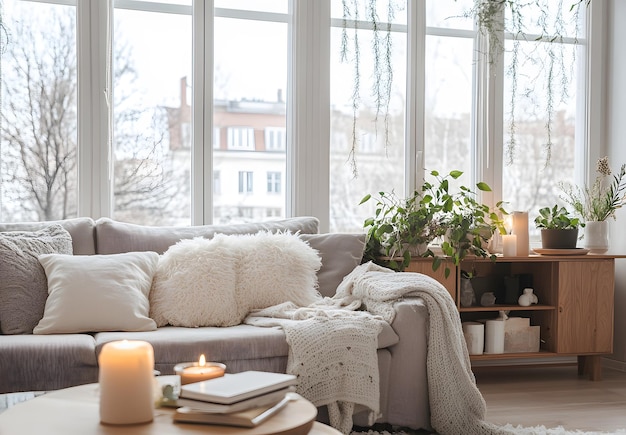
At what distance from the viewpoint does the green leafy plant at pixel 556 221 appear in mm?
4176

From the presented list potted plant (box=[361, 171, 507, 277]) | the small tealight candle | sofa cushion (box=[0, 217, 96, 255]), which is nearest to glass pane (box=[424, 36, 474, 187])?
potted plant (box=[361, 171, 507, 277])

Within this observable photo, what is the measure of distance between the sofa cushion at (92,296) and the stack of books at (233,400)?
1346mm

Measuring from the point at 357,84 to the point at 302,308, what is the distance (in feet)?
5.32

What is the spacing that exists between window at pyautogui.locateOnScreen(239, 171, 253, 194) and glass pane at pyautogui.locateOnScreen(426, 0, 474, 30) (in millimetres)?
1397

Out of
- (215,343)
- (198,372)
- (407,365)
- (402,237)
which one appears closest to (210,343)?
(215,343)

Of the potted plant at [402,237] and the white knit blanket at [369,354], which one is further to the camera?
the potted plant at [402,237]

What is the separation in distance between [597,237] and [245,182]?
2.01 metres

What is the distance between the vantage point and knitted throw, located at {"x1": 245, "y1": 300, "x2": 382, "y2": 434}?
2.73 meters

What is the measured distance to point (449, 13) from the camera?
172 inches

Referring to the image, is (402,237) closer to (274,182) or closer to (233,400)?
(274,182)

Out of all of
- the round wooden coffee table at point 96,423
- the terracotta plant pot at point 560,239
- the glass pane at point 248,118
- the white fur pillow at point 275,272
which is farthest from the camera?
the terracotta plant pot at point 560,239

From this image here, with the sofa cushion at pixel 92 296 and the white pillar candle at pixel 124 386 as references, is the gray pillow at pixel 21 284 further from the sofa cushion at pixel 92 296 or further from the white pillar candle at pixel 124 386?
the white pillar candle at pixel 124 386

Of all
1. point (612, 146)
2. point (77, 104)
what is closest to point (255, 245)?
point (77, 104)

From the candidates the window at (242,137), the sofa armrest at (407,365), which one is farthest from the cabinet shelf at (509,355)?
the window at (242,137)
